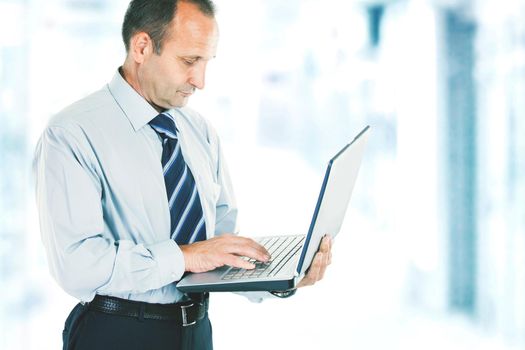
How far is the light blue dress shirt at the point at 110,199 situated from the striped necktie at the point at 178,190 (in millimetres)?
18

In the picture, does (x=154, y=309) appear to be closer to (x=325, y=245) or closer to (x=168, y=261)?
(x=168, y=261)

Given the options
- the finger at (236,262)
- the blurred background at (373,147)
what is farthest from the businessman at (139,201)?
the blurred background at (373,147)

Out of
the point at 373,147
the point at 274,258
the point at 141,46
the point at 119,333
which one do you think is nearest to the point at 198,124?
the point at 141,46

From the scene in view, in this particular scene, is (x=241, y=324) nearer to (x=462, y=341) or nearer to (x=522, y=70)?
(x=462, y=341)

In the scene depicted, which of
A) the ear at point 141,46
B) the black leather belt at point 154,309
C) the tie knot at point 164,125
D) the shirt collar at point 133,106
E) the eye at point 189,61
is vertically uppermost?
the ear at point 141,46

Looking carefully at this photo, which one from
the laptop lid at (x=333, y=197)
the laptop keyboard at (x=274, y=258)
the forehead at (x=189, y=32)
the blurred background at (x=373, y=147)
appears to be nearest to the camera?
the laptop lid at (x=333, y=197)

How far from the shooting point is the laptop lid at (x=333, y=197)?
3.66 feet

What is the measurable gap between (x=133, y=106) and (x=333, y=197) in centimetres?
49

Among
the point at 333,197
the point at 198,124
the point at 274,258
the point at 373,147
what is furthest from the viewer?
the point at 373,147

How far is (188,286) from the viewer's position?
1.22 m

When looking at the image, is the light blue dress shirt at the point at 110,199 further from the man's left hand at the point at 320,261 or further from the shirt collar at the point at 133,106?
the man's left hand at the point at 320,261

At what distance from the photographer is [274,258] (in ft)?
4.39

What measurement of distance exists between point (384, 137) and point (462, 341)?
1240 millimetres

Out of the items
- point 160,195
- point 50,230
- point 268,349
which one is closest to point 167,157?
point 160,195
